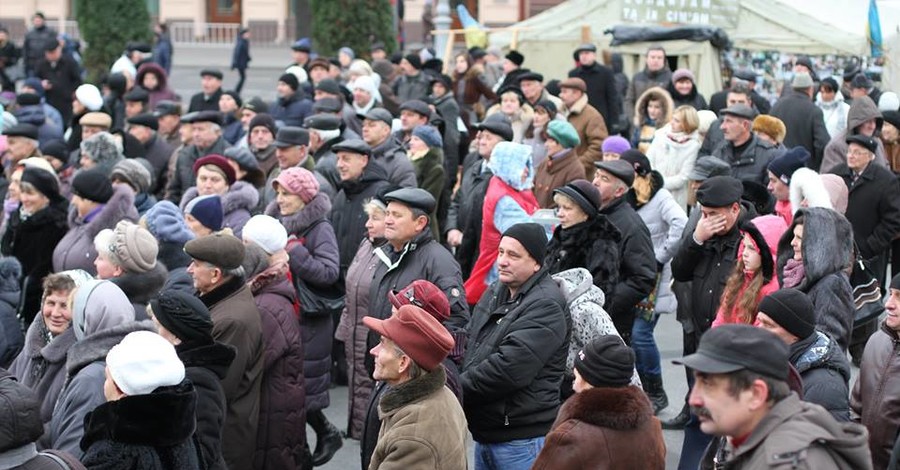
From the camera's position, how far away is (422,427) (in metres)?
4.59

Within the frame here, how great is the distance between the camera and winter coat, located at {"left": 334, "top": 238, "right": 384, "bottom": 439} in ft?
22.3

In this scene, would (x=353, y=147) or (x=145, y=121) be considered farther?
(x=145, y=121)

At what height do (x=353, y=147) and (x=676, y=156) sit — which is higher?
(x=353, y=147)

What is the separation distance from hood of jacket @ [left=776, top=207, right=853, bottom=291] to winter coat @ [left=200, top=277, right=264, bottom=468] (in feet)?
8.67

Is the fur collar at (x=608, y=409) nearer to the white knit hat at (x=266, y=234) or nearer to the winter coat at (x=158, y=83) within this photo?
the white knit hat at (x=266, y=234)

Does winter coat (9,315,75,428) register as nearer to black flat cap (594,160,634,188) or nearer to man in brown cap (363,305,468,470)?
man in brown cap (363,305,468,470)

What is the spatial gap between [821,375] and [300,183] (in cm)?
385

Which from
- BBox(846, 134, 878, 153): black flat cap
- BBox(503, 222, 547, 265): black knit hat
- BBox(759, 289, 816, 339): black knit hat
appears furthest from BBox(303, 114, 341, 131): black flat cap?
BBox(759, 289, 816, 339): black knit hat

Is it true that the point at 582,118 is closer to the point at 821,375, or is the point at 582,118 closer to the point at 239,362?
the point at 239,362

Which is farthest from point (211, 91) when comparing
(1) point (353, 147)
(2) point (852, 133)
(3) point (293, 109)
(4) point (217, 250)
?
(4) point (217, 250)

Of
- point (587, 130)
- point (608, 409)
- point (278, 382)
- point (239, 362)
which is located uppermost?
point (587, 130)

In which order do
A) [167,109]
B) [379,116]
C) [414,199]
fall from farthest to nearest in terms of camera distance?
[167,109]
[379,116]
[414,199]

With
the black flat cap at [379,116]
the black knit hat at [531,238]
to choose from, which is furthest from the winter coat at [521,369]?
the black flat cap at [379,116]

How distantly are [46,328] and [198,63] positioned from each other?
3154 centimetres
